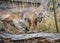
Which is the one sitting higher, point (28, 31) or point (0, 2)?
point (0, 2)

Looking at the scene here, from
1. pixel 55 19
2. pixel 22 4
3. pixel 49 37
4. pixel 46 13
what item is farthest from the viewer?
pixel 22 4

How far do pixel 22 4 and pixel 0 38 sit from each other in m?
0.79

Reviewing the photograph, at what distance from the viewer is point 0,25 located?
5.94ft

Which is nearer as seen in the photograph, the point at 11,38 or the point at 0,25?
the point at 11,38

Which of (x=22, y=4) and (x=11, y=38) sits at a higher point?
(x=22, y=4)

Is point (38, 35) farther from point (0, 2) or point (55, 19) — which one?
point (0, 2)

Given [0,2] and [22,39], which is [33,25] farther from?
[0,2]

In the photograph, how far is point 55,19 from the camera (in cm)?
179

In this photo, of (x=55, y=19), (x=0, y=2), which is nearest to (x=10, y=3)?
(x=0, y=2)

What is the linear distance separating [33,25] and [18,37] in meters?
0.37

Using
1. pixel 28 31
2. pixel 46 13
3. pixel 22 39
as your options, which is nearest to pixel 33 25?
pixel 28 31

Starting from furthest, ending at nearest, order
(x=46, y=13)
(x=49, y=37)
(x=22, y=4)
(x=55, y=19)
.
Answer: (x=22, y=4), (x=46, y=13), (x=55, y=19), (x=49, y=37)

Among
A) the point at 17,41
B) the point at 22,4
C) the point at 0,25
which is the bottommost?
the point at 17,41

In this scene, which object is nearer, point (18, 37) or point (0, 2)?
point (18, 37)
